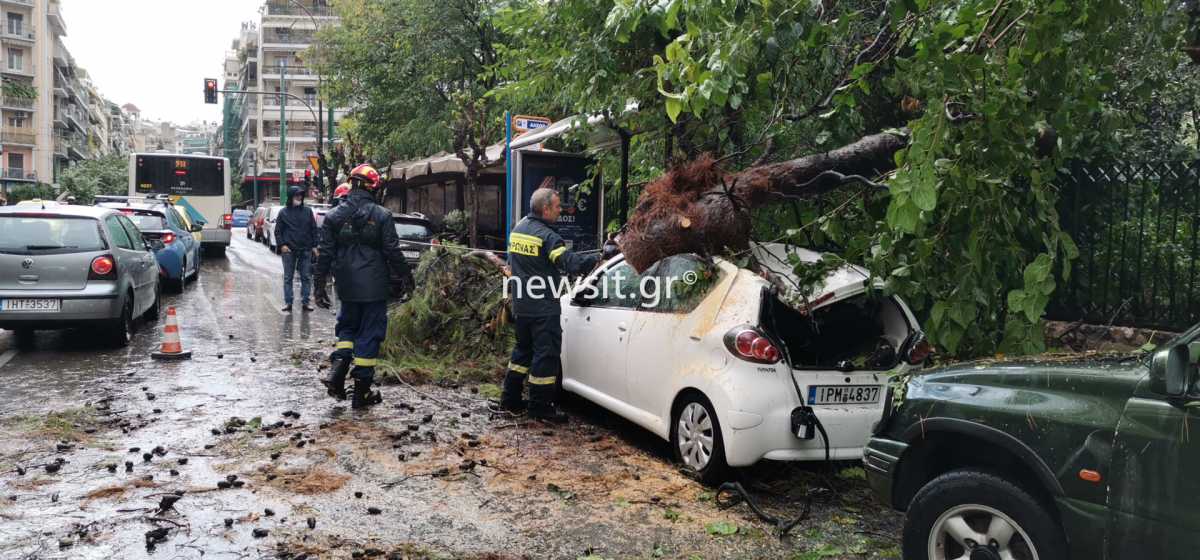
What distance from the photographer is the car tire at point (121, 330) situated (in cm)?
943

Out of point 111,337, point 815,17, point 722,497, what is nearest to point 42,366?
point 111,337

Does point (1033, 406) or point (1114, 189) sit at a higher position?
point (1114, 189)

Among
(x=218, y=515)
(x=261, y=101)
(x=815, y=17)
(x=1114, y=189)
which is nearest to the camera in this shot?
(x=218, y=515)

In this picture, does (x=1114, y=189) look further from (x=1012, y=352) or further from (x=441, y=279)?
(x=441, y=279)

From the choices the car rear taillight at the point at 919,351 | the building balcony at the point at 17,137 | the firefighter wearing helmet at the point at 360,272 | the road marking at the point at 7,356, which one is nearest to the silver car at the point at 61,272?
the road marking at the point at 7,356

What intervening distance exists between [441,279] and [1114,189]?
6284 millimetres

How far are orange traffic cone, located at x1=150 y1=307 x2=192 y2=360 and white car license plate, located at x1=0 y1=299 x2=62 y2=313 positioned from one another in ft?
3.42

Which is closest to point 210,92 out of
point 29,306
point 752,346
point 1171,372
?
point 29,306

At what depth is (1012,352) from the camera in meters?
4.79

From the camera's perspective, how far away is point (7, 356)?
29.1 ft

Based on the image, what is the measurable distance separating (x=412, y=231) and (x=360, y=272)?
9238 mm

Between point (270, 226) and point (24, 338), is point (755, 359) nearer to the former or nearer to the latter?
point (24, 338)

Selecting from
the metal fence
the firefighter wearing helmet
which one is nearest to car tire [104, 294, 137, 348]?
the firefighter wearing helmet

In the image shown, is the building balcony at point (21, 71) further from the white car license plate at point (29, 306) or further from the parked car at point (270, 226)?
the white car license plate at point (29, 306)
